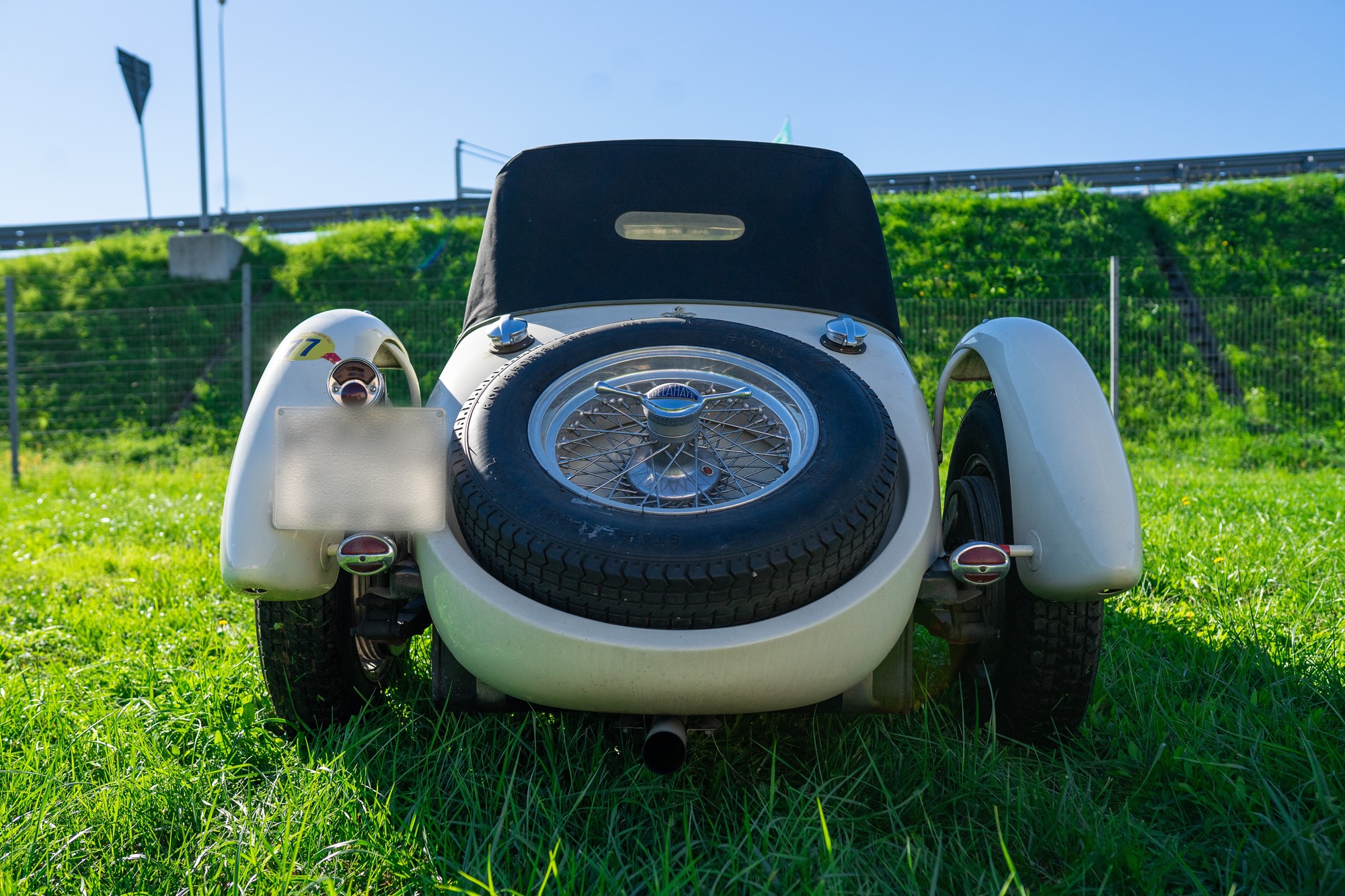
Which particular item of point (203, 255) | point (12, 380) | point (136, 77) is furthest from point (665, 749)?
point (136, 77)

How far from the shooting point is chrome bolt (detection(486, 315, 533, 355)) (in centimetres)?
249

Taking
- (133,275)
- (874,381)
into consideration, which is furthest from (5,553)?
(133,275)

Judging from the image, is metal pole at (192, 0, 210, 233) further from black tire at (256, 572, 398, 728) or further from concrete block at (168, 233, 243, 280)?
black tire at (256, 572, 398, 728)

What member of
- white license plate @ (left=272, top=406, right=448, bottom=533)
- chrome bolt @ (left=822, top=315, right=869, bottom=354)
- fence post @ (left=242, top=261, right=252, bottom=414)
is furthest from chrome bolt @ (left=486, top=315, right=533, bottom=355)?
fence post @ (left=242, top=261, right=252, bottom=414)

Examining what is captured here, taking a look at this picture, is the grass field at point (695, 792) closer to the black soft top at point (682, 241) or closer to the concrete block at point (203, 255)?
the black soft top at point (682, 241)

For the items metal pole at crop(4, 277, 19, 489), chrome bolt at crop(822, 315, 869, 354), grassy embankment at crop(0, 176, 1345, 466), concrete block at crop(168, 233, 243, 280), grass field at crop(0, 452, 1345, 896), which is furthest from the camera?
concrete block at crop(168, 233, 243, 280)

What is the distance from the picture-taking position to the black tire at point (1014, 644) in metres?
2.02

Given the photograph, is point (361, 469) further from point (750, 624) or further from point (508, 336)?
point (750, 624)

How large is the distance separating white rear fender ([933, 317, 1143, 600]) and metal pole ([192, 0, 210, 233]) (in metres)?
15.3

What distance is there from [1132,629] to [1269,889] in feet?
5.32

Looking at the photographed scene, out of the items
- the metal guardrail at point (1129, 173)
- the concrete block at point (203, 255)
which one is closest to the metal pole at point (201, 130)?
the concrete block at point (203, 255)

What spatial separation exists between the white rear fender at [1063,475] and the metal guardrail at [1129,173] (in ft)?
47.5

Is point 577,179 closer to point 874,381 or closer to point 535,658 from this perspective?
point 874,381

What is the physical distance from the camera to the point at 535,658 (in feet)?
5.60
